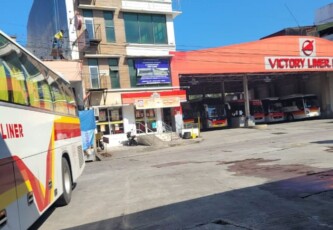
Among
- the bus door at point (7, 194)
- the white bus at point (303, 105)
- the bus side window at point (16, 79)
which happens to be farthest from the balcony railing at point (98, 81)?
the bus door at point (7, 194)

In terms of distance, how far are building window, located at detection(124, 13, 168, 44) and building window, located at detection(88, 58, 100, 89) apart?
A: 355 centimetres

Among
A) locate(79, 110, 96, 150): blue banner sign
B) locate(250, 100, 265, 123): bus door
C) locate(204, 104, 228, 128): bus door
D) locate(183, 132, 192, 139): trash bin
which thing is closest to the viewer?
locate(79, 110, 96, 150): blue banner sign

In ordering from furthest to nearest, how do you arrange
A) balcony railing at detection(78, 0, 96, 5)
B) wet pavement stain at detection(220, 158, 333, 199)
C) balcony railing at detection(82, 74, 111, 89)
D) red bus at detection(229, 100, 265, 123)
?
red bus at detection(229, 100, 265, 123)
balcony railing at detection(78, 0, 96, 5)
balcony railing at detection(82, 74, 111, 89)
wet pavement stain at detection(220, 158, 333, 199)

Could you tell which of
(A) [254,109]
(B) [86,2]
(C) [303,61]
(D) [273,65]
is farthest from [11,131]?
(A) [254,109]

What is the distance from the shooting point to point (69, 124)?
11492 millimetres

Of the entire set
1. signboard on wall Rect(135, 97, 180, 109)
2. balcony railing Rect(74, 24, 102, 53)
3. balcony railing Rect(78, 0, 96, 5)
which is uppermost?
balcony railing Rect(78, 0, 96, 5)

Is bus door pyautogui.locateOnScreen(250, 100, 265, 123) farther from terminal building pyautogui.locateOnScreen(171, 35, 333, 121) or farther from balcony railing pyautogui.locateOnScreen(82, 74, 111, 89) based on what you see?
balcony railing pyautogui.locateOnScreen(82, 74, 111, 89)

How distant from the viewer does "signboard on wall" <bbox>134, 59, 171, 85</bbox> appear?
34.3 meters

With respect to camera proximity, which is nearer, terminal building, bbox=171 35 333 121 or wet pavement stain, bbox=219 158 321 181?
wet pavement stain, bbox=219 158 321 181

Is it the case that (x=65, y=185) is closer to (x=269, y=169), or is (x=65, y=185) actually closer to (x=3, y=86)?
(x=3, y=86)

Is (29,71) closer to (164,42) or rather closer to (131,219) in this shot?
(131,219)

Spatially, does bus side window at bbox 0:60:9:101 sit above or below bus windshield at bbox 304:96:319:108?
above

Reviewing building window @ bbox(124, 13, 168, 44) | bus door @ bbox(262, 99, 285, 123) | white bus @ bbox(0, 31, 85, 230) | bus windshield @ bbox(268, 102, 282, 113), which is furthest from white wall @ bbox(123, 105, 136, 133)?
white bus @ bbox(0, 31, 85, 230)

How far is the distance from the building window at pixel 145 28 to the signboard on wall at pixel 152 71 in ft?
5.68
